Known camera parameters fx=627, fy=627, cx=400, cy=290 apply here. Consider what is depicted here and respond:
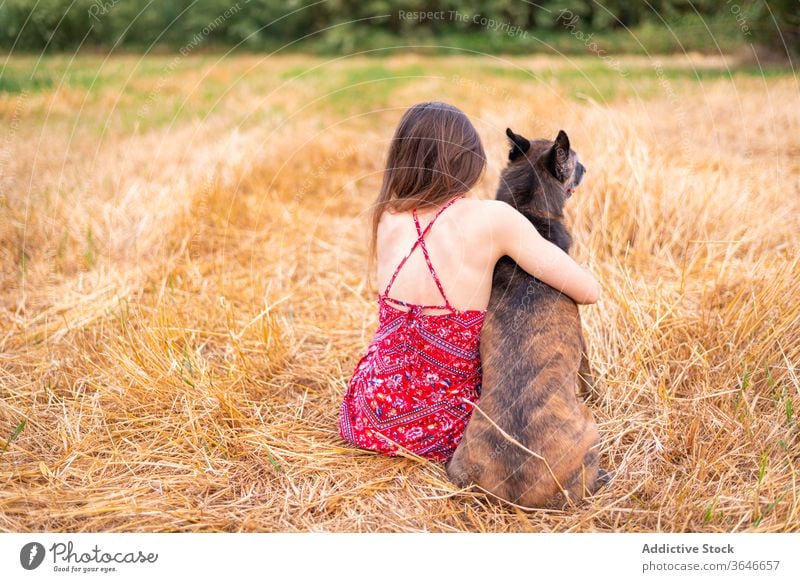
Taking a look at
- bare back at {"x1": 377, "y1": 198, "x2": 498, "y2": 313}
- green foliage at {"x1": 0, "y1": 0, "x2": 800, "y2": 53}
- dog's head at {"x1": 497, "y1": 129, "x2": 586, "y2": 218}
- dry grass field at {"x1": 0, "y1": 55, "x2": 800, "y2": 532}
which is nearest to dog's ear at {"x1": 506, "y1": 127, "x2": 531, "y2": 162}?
dog's head at {"x1": 497, "y1": 129, "x2": 586, "y2": 218}

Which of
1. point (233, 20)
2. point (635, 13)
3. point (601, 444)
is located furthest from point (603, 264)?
point (635, 13)

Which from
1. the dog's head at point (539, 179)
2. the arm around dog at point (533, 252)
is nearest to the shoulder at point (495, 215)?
the arm around dog at point (533, 252)

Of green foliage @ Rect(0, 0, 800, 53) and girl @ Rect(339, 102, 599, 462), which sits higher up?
green foliage @ Rect(0, 0, 800, 53)

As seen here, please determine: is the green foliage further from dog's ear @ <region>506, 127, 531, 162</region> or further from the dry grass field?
dog's ear @ <region>506, 127, 531, 162</region>

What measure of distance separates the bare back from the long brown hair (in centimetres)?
7

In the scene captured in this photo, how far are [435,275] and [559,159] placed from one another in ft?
2.53

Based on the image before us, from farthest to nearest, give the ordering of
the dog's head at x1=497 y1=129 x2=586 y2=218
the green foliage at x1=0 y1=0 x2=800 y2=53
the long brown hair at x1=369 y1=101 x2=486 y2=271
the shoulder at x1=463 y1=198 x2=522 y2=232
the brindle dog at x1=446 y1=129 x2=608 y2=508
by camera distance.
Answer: the green foliage at x1=0 y1=0 x2=800 y2=53 → the dog's head at x1=497 y1=129 x2=586 y2=218 → the long brown hair at x1=369 y1=101 x2=486 y2=271 → the shoulder at x1=463 y1=198 x2=522 y2=232 → the brindle dog at x1=446 y1=129 x2=608 y2=508

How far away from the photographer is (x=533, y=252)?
261 cm

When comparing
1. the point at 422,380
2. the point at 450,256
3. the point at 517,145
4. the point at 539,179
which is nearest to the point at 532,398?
the point at 422,380

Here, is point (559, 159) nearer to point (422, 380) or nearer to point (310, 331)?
point (422, 380)

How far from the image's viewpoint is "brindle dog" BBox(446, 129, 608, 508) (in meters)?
2.40

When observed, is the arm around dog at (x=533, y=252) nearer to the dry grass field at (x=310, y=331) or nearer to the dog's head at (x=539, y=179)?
the dog's head at (x=539, y=179)

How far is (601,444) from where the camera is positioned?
3.01 metres

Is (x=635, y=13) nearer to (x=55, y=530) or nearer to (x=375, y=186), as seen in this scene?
(x=375, y=186)
